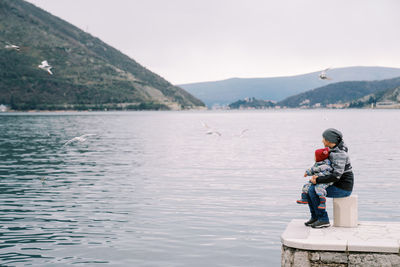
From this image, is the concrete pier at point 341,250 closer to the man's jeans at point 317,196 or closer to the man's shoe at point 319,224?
the man's shoe at point 319,224

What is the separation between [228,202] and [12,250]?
991 centimetres

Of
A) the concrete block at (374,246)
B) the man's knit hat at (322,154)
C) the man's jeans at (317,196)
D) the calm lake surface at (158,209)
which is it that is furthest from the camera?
the calm lake surface at (158,209)

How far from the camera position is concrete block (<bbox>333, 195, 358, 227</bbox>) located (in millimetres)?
10844

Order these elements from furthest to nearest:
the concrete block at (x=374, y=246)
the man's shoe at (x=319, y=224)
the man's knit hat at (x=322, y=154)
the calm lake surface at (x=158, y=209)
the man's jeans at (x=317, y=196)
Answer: the calm lake surface at (x=158, y=209) → the man's knit hat at (x=322, y=154) → the man's jeans at (x=317, y=196) → the man's shoe at (x=319, y=224) → the concrete block at (x=374, y=246)

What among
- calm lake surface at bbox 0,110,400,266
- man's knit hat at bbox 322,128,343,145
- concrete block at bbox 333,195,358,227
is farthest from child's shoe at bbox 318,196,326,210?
calm lake surface at bbox 0,110,400,266

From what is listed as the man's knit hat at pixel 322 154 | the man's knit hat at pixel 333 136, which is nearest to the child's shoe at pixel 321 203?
the man's knit hat at pixel 322 154

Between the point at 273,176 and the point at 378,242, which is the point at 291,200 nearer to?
the point at 273,176

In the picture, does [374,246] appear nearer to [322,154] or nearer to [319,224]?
[319,224]

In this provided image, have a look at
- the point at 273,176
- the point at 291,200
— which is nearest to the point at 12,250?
the point at 291,200

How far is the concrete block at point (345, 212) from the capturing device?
1084cm

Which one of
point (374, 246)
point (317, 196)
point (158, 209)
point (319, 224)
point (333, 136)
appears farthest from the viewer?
point (158, 209)

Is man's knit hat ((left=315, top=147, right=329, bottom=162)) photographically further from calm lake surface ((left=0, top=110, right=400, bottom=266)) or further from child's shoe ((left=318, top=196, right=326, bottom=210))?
Answer: calm lake surface ((left=0, top=110, right=400, bottom=266))

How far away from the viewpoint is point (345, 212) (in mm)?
10914

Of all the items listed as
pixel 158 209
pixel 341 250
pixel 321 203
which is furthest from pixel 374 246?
pixel 158 209
